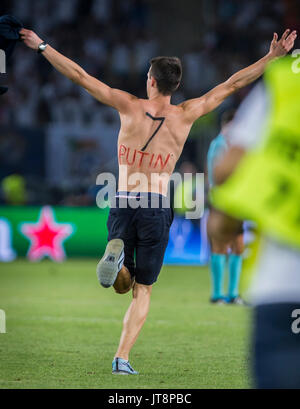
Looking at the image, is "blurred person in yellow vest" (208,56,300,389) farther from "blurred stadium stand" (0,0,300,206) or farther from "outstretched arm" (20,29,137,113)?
"blurred stadium stand" (0,0,300,206)

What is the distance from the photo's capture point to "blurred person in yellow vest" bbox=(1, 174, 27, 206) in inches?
805

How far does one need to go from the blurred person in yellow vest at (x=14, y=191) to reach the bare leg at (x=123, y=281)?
14.0 metres

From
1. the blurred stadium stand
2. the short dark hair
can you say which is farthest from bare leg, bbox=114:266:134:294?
the blurred stadium stand

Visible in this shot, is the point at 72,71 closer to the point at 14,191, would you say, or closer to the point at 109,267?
the point at 109,267

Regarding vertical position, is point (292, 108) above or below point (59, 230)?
below

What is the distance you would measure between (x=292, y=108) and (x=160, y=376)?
4103mm

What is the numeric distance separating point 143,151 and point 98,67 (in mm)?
18562

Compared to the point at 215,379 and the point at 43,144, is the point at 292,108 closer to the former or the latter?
the point at 215,379

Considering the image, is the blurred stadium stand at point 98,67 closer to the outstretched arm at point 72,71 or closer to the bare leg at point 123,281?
the bare leg at point 123,281

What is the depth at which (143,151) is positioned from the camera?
6.62 meters

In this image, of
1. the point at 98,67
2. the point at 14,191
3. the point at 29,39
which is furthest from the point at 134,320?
the point at 98,67

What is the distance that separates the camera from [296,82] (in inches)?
117

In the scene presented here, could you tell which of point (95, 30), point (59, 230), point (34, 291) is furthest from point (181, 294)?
point (95, 30)

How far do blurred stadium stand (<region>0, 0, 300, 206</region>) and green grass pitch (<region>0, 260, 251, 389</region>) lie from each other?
24.5 feet
